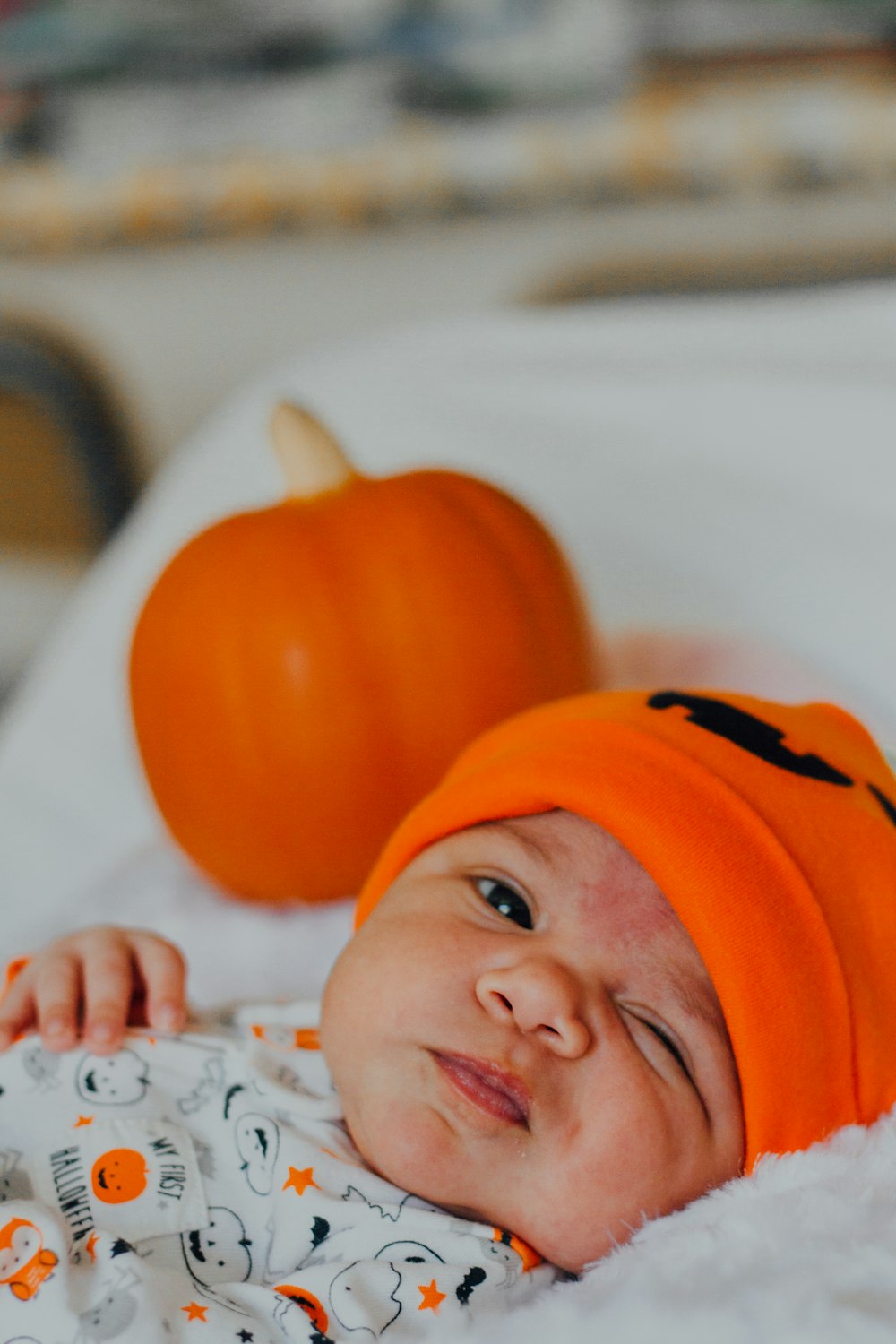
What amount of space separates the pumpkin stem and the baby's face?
0.52 metres

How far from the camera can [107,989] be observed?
37.9 inches

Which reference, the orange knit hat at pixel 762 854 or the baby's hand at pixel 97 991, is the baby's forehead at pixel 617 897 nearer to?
the orange knit hat at pixel 762 854

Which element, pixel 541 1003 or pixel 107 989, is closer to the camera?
pixel 541 1003

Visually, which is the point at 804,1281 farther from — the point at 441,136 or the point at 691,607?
the point at 441,136

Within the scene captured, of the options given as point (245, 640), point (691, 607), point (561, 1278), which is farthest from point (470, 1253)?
point (691, 607)

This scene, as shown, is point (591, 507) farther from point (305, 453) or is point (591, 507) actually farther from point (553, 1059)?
point (553, 1059)

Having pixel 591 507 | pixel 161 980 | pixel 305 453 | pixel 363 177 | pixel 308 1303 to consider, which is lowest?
pixel 308 1303

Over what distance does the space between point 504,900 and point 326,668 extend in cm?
34

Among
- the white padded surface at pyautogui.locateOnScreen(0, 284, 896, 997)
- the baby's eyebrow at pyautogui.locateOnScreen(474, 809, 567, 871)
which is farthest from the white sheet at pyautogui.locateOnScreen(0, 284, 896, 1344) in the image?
the baby's eyebrow at pyautogui.locateOnScreen(474, 809, 567, 871)

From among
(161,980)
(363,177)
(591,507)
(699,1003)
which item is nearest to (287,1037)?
(161,980)

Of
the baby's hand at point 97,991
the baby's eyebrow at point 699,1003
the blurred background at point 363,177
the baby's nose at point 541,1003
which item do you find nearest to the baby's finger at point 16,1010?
the baby's hand at point 97,991

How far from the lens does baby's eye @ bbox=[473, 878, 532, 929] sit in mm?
869

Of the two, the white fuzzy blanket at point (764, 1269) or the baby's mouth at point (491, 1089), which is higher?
the baby's mouth at point (491, 1089)

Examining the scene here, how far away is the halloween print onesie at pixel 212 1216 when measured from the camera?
744 mm
